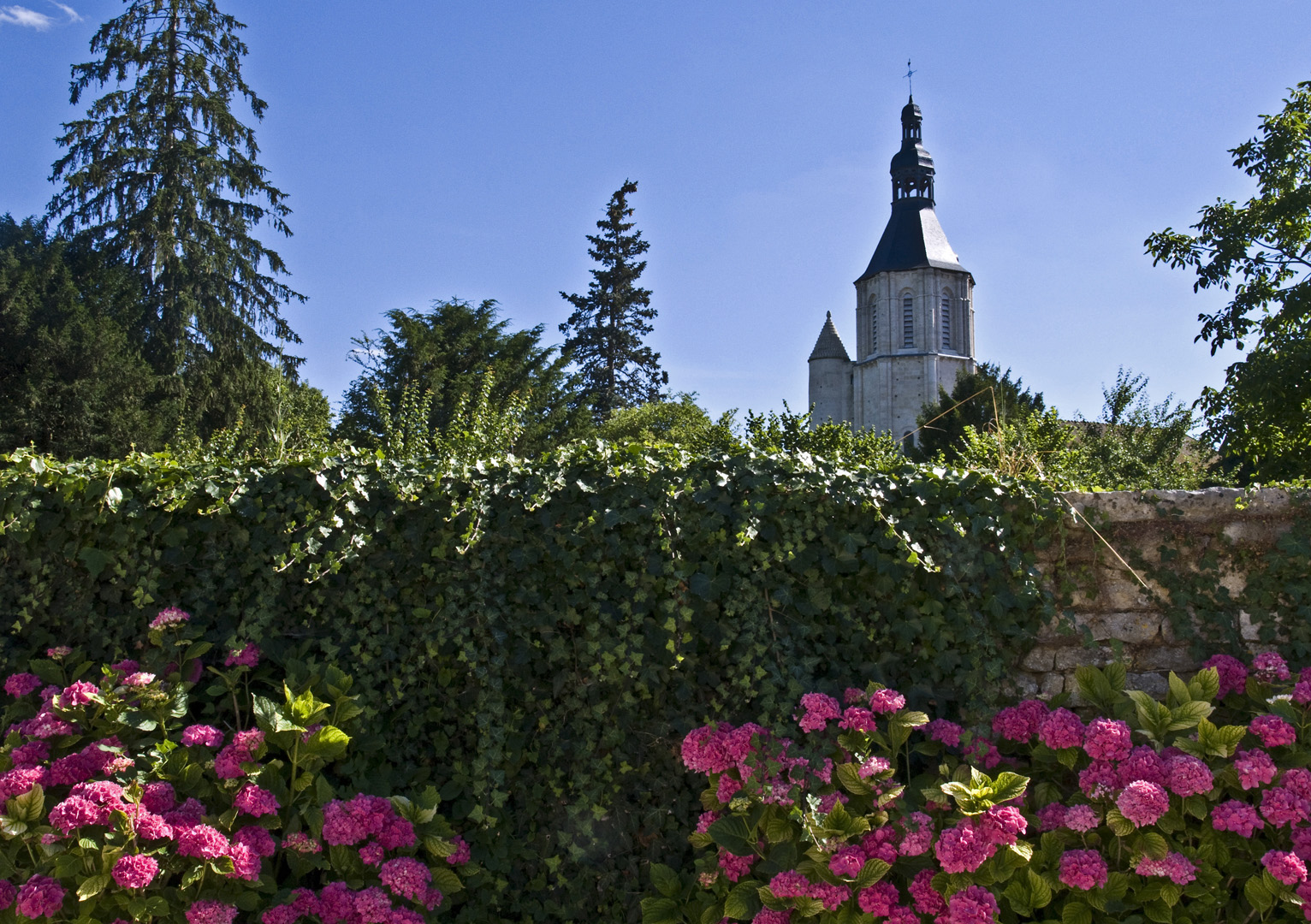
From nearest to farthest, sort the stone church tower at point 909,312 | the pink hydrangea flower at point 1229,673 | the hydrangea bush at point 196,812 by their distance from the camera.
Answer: the hydrangea bush at point 196,812
the pink hydrangea flower at point 1229,673
the stone church tower at point 909,312

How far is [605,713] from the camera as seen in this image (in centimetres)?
320

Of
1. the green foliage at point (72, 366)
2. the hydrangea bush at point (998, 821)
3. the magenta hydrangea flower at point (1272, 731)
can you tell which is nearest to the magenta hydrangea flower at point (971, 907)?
the hydrangea bush at point (998, 821)

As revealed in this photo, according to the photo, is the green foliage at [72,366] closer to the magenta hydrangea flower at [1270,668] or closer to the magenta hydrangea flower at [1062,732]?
the magenta hydrangea flower at [1062,732]

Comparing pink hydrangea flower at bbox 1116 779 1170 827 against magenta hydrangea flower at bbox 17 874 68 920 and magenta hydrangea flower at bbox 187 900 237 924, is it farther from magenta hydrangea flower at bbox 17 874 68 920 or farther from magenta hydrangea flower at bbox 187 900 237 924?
magenta hydrangea flower at bbox 17 874 68 920

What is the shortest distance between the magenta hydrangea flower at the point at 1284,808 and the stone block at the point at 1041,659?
92 centimetres

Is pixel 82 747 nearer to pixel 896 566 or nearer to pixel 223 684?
pixel 223 684

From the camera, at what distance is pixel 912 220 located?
44.6m

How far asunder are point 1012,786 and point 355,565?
2334 mm

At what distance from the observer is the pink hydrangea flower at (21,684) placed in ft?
10.7

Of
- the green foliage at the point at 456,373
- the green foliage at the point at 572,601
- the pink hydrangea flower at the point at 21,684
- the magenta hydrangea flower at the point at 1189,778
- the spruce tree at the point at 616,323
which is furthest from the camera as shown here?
the spruce tree at the point at 616,323

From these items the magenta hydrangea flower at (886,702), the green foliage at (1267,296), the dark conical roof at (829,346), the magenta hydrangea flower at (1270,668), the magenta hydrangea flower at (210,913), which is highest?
the dark conical roof at (829,346)

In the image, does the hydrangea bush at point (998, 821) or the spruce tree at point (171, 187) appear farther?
the spruce tree at point (171, 187)

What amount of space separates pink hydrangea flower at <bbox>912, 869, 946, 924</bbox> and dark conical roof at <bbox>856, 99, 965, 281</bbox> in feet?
142

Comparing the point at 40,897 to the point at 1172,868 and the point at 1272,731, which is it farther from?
the point at 1272,731
